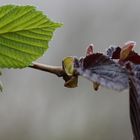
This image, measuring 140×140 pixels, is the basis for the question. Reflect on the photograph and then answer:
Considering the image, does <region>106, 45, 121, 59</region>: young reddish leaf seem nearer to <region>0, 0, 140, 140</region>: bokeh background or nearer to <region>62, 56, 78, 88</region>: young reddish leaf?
<region>62, 56, 78, 88</region>: young reddish leaf

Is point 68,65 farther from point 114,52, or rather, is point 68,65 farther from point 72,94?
point 72,94

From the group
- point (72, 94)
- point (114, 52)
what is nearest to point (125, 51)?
point (114, 52)

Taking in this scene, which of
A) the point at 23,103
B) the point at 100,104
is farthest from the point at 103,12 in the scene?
the point at 23,103

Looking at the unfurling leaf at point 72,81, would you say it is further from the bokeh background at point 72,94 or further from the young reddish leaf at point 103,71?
the bokeh background at point 72,94

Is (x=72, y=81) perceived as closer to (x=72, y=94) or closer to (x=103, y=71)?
(x=103, y=71)

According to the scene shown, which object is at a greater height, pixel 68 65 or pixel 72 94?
pixel 72 94

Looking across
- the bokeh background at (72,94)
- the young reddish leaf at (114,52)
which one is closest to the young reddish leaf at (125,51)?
the young reddish leaf at (114,52)

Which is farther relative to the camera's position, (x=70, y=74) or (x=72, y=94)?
(x=72, y=94)

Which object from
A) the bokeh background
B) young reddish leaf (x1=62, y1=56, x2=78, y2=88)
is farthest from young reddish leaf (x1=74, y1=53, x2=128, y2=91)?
the bokeh background
